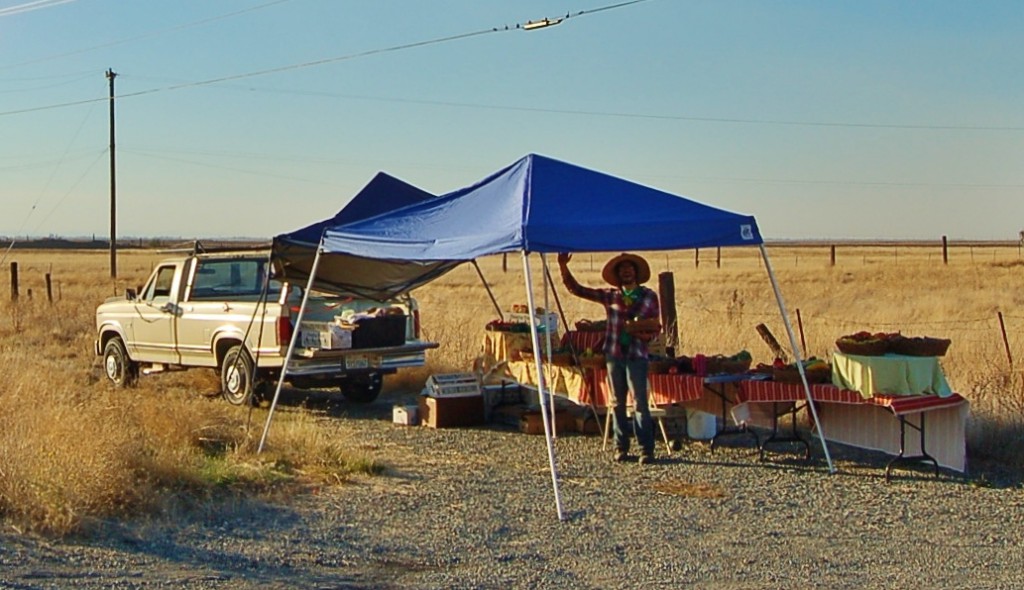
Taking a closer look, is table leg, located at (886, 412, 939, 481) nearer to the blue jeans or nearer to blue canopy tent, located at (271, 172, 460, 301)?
the blue jeans

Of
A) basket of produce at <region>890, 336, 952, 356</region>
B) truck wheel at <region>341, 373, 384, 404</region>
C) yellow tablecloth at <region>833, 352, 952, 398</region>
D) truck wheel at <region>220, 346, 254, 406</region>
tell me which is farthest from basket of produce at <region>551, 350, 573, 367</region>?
truck wheel at <region>220, 346, 254, 406</region>

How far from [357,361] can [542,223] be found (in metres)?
4.64

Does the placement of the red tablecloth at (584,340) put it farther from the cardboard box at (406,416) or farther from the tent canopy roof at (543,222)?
the tent canopy roof at (543,222)

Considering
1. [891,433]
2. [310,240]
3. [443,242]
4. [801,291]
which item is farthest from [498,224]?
[801,291]

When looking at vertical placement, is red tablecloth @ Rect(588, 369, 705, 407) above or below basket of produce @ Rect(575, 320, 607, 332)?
below

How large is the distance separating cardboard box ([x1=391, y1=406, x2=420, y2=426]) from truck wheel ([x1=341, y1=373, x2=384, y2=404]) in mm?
1779

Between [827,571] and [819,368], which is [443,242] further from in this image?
[827,571]

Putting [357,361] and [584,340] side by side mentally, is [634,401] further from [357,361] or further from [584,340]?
[357,361]

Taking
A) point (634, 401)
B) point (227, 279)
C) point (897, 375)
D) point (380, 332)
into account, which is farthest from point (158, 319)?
point (897, 375)

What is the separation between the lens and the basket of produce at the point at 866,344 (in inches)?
381

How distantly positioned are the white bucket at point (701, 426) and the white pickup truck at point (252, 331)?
3.86 m

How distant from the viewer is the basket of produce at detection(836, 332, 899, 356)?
9680mm

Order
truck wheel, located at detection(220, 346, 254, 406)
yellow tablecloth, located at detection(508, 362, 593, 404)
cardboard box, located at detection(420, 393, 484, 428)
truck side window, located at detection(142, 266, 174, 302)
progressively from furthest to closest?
truck side window, located at detection(142, 266, 174, 302)
truck wheel, located at detection(220, 346, 254, 406)
cardboard box, located at detection(420, 393, 484, 428)
yellow tablecloth, located at detection(508, 362, 593, 404)

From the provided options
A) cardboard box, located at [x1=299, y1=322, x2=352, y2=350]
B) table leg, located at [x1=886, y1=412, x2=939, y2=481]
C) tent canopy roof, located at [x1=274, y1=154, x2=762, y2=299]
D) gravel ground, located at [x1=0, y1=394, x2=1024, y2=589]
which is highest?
tent canopy roof, located at [x1=274, y1=154, x2=762, y2=299]
